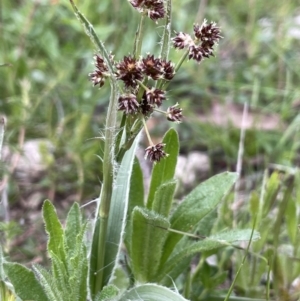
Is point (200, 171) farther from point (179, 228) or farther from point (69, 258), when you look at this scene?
point (69, 258)

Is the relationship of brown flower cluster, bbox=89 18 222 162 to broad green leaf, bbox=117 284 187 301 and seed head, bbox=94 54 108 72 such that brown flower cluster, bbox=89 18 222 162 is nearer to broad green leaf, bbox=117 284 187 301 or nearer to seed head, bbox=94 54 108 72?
seed head, bbox=94 54 108 72

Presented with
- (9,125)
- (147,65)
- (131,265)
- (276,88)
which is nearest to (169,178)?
(131,265)

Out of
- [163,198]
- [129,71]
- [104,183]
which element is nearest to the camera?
[129,71]

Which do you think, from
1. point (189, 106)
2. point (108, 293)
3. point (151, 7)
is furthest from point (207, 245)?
point (189, 106)

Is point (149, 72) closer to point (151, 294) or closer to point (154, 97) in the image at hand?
point (154, 97)

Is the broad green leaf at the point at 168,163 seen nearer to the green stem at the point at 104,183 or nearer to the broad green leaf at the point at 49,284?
the green stem at the point at 104,183

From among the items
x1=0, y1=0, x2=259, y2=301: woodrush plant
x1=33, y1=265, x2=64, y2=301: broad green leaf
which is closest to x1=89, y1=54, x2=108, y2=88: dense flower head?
x1=0, y1=0, x2=259, y2=301: woodrush plant
